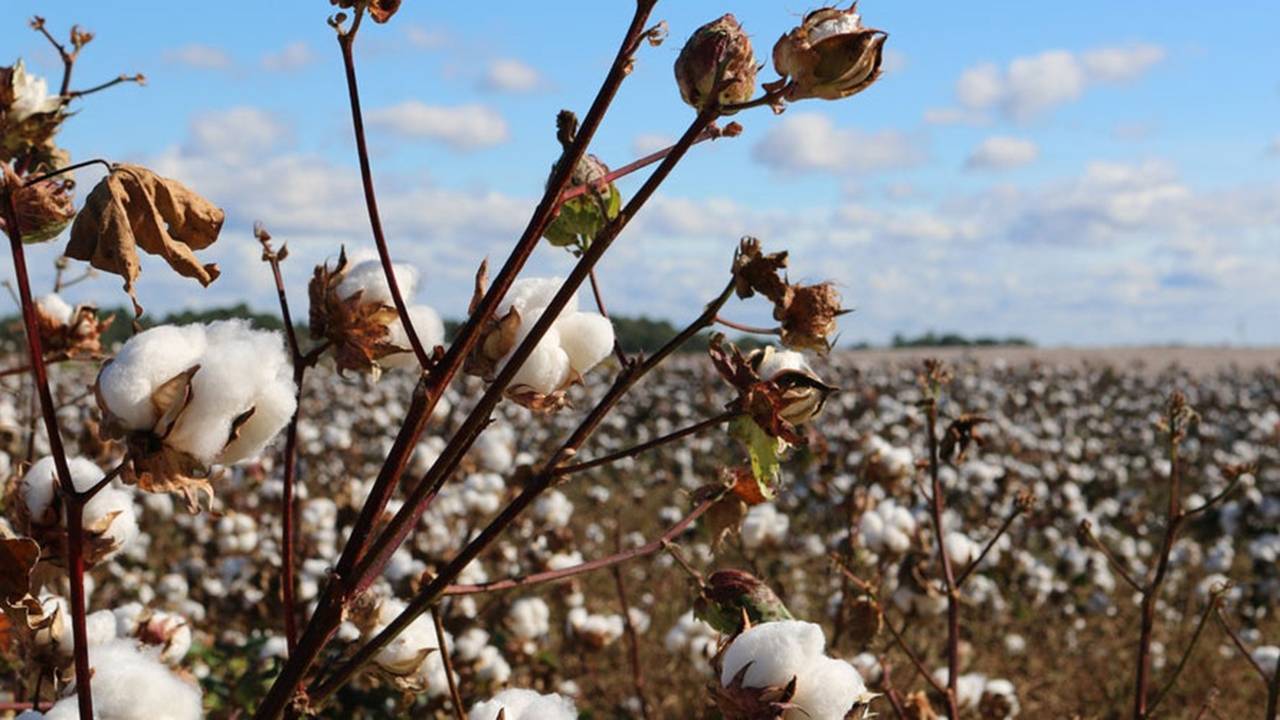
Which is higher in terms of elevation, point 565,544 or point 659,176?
point 565,544

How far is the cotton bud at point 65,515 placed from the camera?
123cm

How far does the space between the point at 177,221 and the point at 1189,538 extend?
10.9m

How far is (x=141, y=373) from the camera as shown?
89cm

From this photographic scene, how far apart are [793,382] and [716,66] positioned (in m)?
Answer: 0.30

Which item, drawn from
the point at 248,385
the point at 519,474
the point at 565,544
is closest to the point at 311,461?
the point at 565,544

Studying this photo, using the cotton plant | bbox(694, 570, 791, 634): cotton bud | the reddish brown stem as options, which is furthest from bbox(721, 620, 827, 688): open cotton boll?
the reddish brown stem

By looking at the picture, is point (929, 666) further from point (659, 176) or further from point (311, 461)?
point (311, 461)

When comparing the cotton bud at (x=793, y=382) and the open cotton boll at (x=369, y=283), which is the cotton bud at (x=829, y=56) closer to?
the cotton bud at (x=793, y=382)

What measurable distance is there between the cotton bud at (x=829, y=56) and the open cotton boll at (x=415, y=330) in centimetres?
40

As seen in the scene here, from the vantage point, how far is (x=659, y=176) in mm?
974

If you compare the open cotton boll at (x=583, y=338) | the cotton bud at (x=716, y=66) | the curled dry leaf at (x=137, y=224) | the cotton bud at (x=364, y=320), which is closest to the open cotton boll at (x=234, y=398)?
the curled dry leaf at (x=137, y=224)

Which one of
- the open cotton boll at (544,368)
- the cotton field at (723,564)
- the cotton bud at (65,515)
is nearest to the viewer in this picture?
the open cotton boll at (544,368)

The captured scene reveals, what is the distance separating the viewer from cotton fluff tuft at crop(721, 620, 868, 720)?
3.56 ft

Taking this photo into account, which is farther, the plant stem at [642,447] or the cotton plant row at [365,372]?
the plant stem at [642,447]
